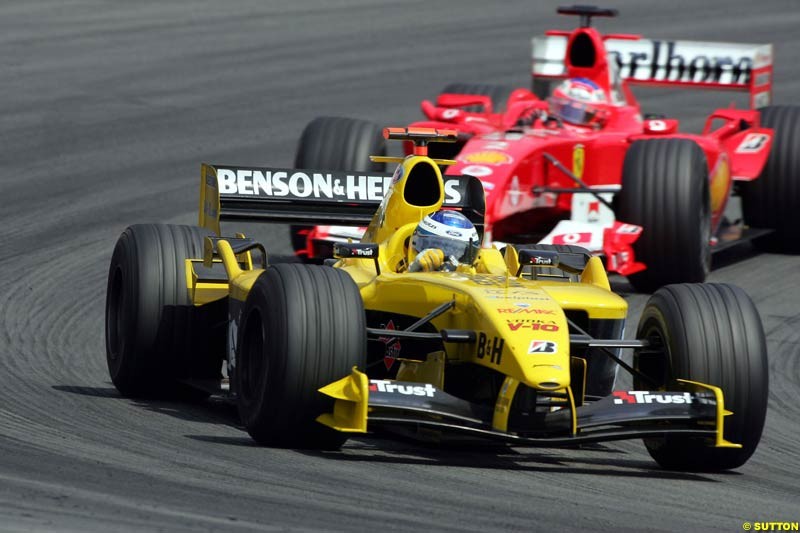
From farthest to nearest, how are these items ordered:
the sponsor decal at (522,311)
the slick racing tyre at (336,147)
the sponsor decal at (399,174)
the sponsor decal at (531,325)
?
the slick racing tyre at (336,147)
the sponsor decal at (399,174)
the sponsor decal at (522,311)
the sponsor decal at (531,325)

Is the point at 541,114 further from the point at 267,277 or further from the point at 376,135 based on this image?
the point at 267,277

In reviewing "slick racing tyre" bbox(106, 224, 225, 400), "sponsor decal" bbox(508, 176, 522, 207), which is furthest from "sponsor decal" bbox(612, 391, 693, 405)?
"sponsor decal" bbox(508, 176, 522, 207)

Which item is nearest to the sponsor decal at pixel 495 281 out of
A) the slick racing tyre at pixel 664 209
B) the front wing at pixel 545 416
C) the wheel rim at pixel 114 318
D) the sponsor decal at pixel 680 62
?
the front wing at pixel 545 416

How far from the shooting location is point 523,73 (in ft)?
89.1

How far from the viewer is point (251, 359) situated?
908cm

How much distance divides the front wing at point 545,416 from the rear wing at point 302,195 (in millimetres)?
3111

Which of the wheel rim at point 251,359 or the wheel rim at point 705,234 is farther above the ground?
the wheel rim at point 251,359

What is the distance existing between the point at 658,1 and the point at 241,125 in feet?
46.3

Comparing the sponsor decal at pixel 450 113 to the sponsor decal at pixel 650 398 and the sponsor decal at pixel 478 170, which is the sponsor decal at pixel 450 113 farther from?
the sponsor decal at pixel 650 398

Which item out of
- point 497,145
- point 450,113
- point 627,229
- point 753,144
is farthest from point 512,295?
point 753,144

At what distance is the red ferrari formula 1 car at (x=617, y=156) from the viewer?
1516 centimetres

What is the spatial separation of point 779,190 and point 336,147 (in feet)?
15.7

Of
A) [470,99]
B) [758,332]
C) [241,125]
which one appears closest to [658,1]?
[241,125]

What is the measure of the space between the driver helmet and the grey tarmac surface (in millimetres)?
2034
